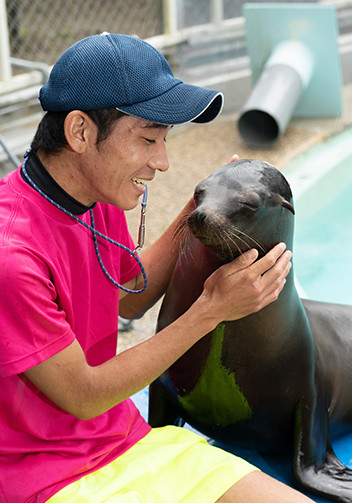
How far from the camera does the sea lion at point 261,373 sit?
7.37ft

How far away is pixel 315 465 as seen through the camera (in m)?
2.57

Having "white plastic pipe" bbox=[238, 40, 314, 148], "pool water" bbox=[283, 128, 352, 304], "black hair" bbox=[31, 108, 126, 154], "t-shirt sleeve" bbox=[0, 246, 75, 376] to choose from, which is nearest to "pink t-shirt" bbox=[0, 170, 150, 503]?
"t-shirt sleeve" bbox=[0, 246, 75, 376]

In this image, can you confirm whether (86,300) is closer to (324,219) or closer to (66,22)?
(324,219)

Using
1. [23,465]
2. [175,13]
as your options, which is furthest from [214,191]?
[175,13]

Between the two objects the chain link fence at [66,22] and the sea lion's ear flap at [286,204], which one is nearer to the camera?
the sea lion's ear flap at [286,204]

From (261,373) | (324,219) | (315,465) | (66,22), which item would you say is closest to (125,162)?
(261,373)

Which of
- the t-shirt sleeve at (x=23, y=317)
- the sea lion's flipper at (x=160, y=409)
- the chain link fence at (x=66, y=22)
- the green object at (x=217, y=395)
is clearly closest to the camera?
the t-shirt sleeve at (x=23, y=317)

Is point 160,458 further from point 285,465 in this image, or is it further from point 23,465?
point 285,465

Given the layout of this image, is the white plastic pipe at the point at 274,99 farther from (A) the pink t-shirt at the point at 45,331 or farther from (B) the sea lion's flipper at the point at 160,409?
(A) the pink t-shirt at the point at 45,331

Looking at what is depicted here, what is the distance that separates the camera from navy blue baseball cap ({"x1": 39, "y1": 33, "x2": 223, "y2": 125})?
1.97m

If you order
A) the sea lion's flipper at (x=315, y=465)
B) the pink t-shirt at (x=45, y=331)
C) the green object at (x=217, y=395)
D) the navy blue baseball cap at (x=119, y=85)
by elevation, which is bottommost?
the sea lion's flipper at (x=315, y=465)

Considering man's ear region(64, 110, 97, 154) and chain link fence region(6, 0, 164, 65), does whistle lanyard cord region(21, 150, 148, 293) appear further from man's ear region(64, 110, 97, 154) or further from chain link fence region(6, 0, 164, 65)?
chain link fence region(6, 0, 164, 65)

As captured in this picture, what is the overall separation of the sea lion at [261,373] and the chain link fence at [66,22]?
6.83 metres

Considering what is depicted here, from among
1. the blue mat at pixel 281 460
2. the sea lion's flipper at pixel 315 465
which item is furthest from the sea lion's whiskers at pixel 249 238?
the blue mat at pixel 281 460
